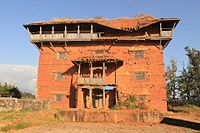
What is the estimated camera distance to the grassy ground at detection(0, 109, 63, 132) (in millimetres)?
18094

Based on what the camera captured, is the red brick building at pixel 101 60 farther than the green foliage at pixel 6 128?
Yes

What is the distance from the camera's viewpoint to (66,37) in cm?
3431

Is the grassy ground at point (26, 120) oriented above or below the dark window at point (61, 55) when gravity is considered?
below

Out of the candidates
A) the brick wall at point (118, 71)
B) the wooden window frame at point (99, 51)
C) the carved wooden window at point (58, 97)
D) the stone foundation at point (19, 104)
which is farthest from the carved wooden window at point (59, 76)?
the stone foundation at point (19, 104)

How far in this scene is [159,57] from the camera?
33.3 m

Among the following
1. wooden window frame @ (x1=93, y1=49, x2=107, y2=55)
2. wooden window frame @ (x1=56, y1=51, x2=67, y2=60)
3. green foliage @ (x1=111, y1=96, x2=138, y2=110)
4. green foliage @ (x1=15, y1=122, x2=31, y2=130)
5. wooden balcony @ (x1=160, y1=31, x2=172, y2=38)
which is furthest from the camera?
wooden window frame @ (x1=56, y1=51, x2=67, y2=60)

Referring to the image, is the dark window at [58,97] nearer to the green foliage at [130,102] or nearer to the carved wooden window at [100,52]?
the carved wooden window at [100,52]

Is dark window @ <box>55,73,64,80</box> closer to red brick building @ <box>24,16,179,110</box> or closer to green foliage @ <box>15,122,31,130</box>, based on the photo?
red brick building @ <box>24,16,179,110</box>

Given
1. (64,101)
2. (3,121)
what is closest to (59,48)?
(64,101)

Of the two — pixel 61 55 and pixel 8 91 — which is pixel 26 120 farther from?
pixel 8 91

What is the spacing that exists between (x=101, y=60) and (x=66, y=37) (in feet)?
22.5

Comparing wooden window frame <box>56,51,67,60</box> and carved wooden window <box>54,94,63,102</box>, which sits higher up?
wooden window frame <box>56,51,67,60</box>

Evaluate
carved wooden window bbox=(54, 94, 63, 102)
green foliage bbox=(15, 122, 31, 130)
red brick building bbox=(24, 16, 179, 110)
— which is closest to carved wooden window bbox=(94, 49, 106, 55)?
red brick building bbox=(24, 16, 179, 110)

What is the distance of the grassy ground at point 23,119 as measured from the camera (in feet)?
59.4
